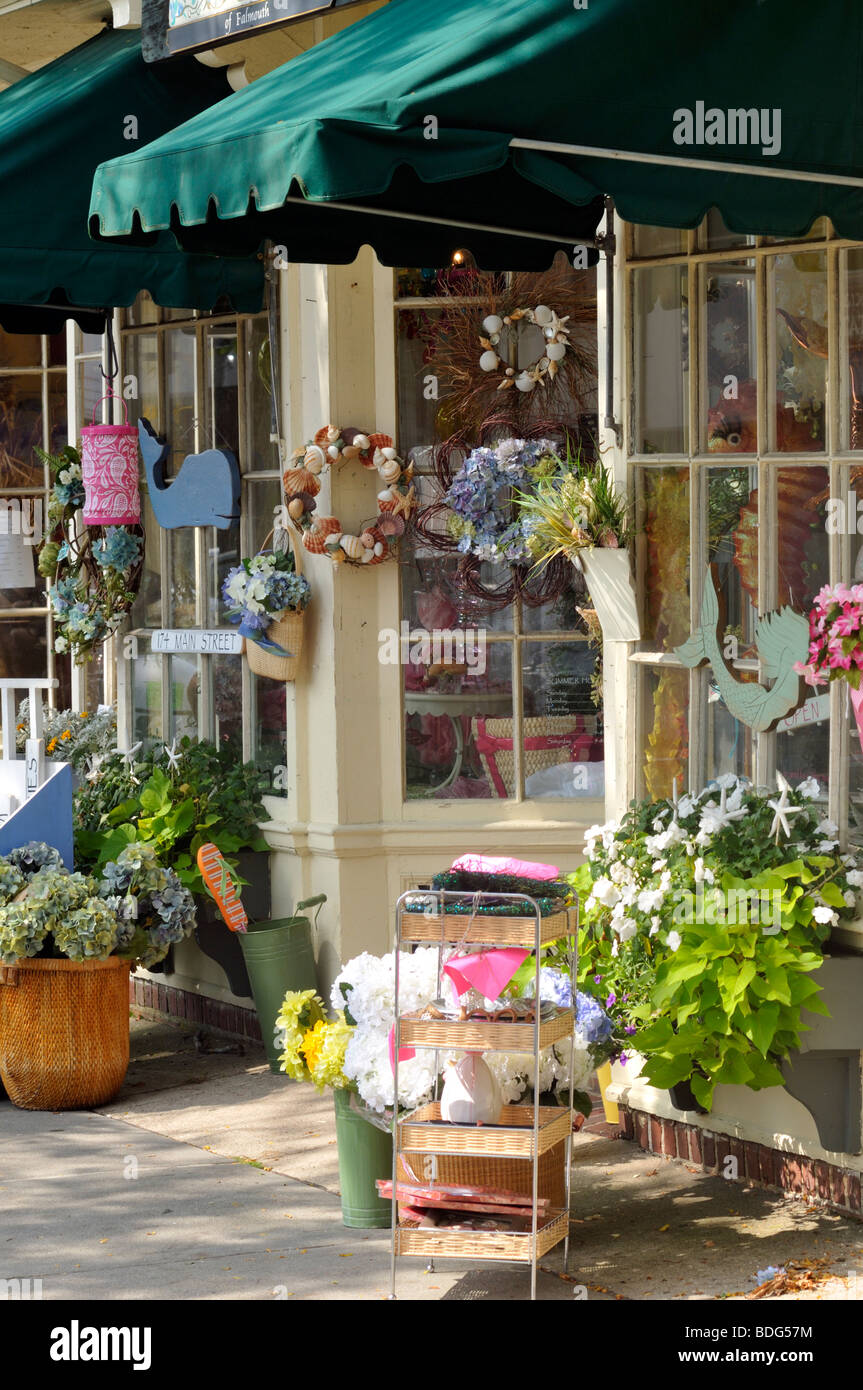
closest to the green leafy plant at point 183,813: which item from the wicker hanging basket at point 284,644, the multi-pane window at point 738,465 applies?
the wicker hanging basket at point 284,644

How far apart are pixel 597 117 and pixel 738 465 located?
142 centimetres

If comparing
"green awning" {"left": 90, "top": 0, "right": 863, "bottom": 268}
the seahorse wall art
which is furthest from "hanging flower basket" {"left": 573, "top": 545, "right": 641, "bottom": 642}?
"green awning" {"left": 90, "top": 0, "right": 863, "bottom": 268}

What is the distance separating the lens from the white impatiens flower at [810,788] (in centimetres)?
529

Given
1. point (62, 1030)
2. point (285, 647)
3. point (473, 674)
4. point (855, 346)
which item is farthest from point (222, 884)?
point (855, 346)

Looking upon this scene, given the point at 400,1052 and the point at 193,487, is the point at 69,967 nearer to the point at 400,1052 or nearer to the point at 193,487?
the point at 400,1052

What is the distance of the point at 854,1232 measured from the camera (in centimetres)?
504

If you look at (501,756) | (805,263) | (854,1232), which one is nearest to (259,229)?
(805,263)

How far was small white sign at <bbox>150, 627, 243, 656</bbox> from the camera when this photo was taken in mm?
7632

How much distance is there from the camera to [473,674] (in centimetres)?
711

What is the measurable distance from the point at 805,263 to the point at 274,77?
5.79ft

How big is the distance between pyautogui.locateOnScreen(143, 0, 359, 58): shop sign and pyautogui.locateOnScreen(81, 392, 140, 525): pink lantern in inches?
63.7

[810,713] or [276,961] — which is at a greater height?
[810,713]

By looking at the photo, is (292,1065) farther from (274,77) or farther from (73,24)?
(73,24)

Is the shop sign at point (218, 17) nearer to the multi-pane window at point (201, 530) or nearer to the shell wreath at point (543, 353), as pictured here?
the multi-pane window at point (201, 530)
